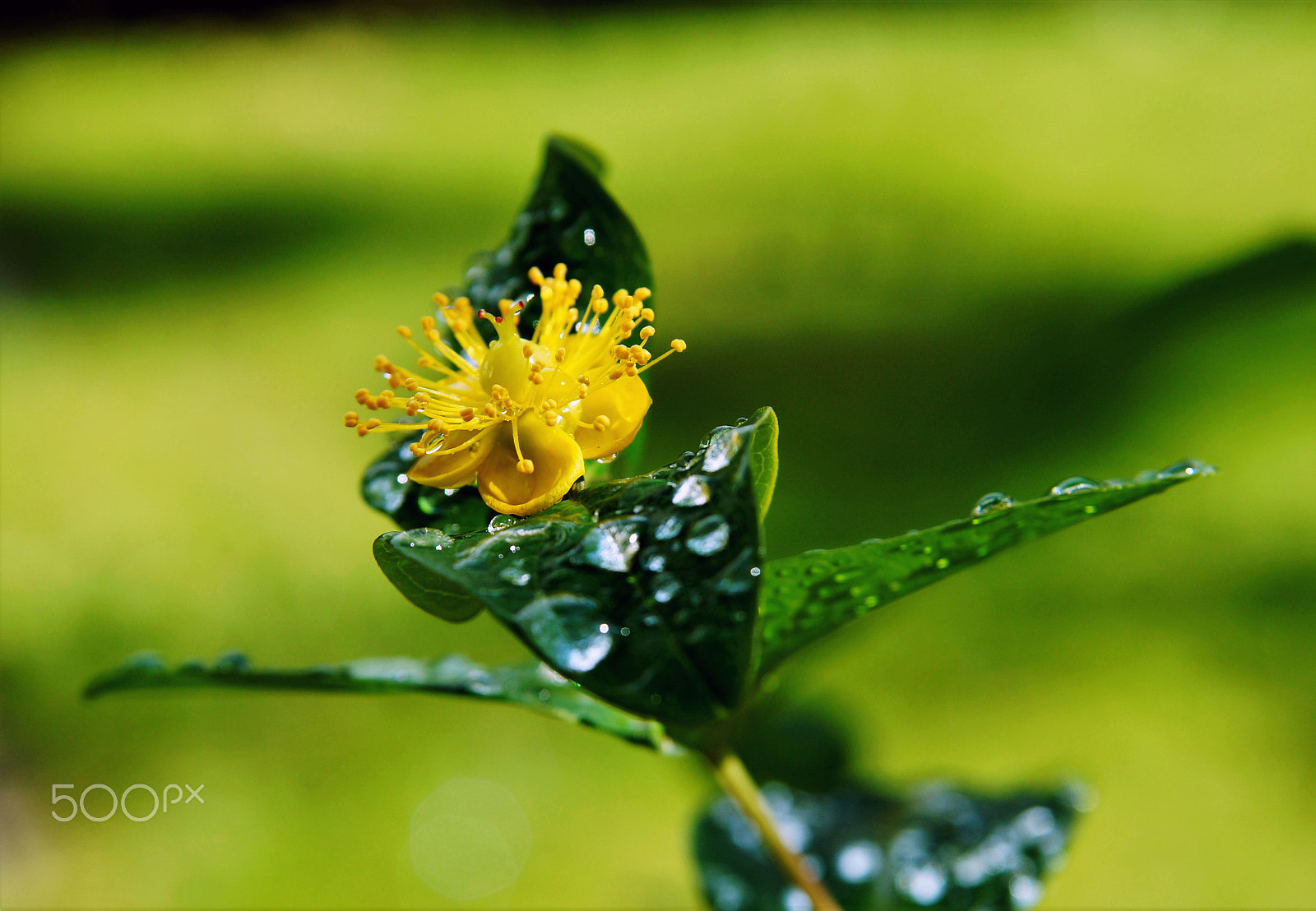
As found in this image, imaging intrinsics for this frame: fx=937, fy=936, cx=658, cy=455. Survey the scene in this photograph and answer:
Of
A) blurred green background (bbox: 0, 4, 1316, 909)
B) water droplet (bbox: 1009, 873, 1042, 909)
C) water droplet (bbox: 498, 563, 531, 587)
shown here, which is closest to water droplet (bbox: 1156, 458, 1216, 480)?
water droplet (bbox: 498, 563, 531, 587)

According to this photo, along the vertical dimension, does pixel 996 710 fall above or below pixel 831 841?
below

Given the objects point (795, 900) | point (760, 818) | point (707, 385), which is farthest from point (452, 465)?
point (707, 385)

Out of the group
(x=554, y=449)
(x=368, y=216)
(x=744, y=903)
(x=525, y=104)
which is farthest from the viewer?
(x=525, y=104)

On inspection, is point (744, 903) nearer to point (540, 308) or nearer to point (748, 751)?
point (748, 751)

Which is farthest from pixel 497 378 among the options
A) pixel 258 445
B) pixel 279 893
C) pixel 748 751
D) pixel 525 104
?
pixel 525 104

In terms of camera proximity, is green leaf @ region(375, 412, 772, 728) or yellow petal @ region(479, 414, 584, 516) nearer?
green leaf @ region(375, 412, 772, 728)

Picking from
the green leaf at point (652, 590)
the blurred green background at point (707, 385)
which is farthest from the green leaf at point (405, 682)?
the blurred green background at point (707, 385)

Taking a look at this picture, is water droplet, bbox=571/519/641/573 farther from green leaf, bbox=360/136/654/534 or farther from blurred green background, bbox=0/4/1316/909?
blurred green background, bbox=0/4/1316/909
